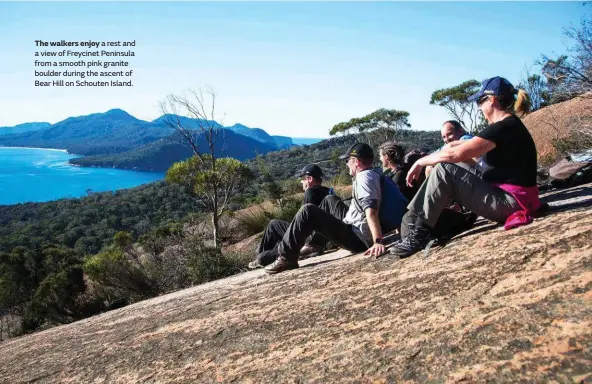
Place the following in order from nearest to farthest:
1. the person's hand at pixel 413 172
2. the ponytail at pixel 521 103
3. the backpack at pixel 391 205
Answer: the ponytail at pixel 521 103, the person's hand at pixel 413 172, the backpack at pixel 391 205

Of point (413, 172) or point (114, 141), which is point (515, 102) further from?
point (114, 141)

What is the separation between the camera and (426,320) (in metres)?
1.93

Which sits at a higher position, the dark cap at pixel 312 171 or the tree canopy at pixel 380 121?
the tree canopy at pixel 380 121

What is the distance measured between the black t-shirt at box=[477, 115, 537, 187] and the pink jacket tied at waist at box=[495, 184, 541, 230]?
4cm

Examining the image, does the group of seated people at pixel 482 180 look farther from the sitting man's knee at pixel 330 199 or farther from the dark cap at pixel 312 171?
the dark cap at pixel 312 171

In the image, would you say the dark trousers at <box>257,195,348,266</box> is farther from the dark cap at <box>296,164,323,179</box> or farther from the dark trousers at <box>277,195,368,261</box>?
the dark trousers at <box>277,195,368,261</box>

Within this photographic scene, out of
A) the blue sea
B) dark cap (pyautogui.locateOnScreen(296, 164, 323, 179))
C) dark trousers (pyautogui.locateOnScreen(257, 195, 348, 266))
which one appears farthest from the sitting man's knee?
the blue sea

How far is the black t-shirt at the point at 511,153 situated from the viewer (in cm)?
265

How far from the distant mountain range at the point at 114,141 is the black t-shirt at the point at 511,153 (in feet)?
188

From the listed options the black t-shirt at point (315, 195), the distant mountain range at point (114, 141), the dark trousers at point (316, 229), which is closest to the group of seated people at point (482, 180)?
the dark trousers at point (316, 229)

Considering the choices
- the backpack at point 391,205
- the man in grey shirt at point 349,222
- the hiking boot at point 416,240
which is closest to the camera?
the hiking boot at point 416,240

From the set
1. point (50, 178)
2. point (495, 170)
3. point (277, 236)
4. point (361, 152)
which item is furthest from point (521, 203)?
point (50, 178)

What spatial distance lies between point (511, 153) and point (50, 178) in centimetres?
7399

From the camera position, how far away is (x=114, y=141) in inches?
4188
